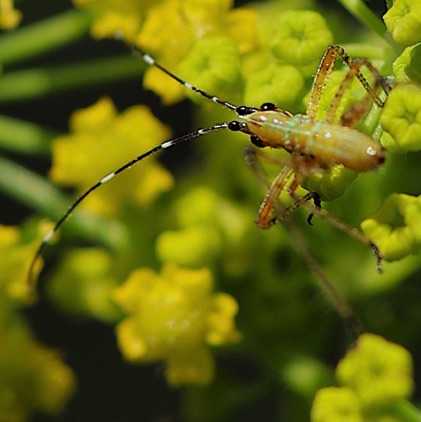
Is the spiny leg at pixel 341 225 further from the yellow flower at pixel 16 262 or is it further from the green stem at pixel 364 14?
the yellow flower at pixel 16 262

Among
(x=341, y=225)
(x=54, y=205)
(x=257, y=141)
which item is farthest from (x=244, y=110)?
(x=54, y=205)

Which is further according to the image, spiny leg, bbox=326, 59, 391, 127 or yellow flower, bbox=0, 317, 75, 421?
yellow flower, bbox=0, 317, 75, 421

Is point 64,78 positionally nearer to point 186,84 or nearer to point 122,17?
point 122,17

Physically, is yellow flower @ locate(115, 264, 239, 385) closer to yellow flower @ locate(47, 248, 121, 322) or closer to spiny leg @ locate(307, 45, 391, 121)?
yellow flower @ locate(47, 248, 121, 322)

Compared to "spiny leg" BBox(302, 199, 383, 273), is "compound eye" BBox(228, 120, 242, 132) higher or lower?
higher

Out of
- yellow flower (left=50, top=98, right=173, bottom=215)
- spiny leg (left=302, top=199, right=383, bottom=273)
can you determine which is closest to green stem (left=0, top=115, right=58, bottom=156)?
yellow flower (left=50, top=98, right=173, bottom=215)

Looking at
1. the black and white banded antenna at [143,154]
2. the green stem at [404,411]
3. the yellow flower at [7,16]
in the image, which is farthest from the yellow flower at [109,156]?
the green stem at [404,411]

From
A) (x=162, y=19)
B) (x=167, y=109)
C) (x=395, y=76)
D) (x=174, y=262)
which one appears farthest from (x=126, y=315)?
(x=167, y=109)

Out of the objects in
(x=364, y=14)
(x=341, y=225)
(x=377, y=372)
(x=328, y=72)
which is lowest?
(x=377, y=372)
